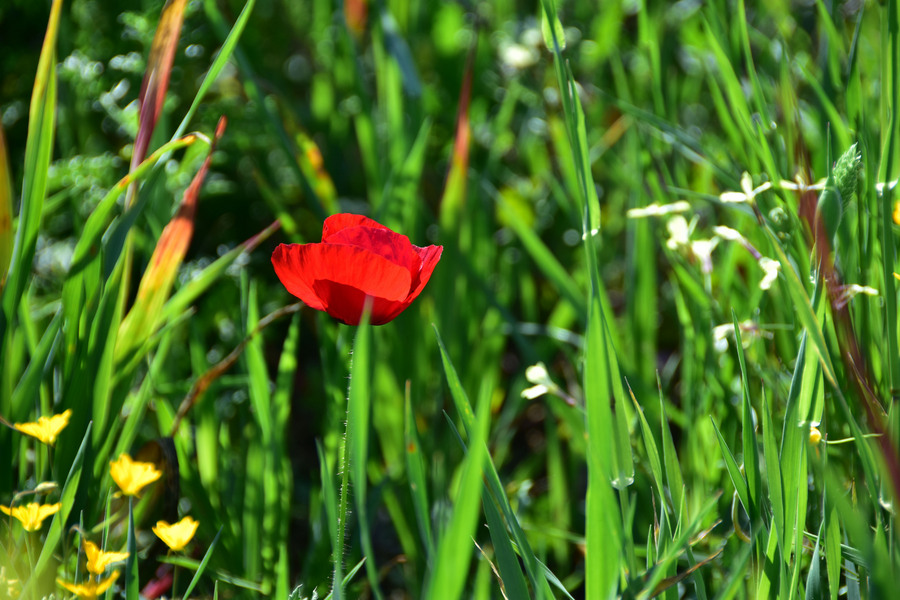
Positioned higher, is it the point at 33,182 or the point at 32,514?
the point at 33,182

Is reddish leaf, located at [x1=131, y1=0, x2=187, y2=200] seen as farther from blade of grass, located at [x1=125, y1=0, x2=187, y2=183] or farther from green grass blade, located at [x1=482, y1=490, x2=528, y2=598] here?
green grass blade, located at [x1=482, y1=490, x2=528, y2=598]

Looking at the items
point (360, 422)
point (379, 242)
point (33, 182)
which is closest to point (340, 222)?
point (379, 242)

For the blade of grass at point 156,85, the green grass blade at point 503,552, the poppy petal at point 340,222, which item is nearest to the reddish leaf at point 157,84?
the blade of grass at point 156,85

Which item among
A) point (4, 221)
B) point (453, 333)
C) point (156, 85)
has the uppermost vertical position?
point (156, 85)

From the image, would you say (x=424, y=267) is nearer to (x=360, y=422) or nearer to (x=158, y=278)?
(x=360, y=422)

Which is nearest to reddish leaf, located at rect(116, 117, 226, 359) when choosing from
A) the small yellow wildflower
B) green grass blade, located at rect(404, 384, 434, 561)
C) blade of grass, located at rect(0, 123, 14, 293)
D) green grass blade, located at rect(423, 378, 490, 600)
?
blade of grass, located at rect(0, 123, 14, 293)

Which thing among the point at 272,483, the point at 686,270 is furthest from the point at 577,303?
the point at 272,483
